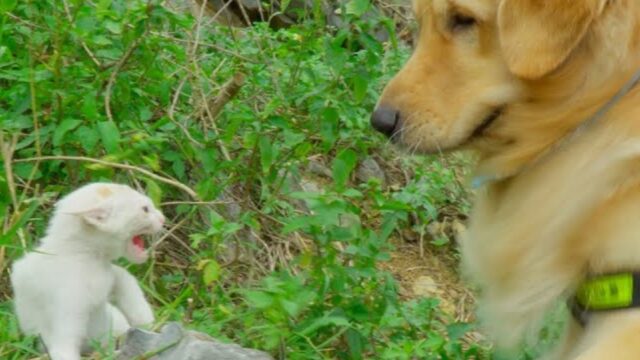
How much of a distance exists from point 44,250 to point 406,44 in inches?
125

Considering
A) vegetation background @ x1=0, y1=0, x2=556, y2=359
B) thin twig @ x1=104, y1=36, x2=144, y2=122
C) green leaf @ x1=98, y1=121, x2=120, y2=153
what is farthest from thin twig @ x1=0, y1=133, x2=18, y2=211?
thin twig @ x1=104, y1=36, x2=144, y2=122

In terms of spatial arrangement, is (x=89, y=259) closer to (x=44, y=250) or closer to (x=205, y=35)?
(x=44, y=250)

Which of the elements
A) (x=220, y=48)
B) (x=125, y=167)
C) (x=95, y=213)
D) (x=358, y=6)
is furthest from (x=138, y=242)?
(x=220, y=48)

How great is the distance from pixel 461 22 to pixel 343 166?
1.26m

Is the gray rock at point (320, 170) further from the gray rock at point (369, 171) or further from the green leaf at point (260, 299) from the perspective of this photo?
the green leaf at point (260, 299)

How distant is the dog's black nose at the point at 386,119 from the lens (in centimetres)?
401

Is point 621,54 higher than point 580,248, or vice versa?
point 621,54

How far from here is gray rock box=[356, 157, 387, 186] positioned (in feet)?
23.3

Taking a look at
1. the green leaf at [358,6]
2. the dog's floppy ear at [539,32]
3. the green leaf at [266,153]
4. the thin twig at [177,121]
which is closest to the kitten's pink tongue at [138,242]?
the green leaf at [266,153]

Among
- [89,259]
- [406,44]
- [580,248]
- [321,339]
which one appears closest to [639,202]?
[580,248]

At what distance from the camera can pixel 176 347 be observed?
14.1 feet

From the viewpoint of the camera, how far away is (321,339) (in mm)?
4875

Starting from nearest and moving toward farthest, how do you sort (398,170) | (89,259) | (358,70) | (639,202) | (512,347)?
(639,202)
(512,347)
(89,259)
(358,70)
(398,170)

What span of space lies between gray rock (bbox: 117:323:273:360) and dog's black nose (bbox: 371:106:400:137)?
0.82m
